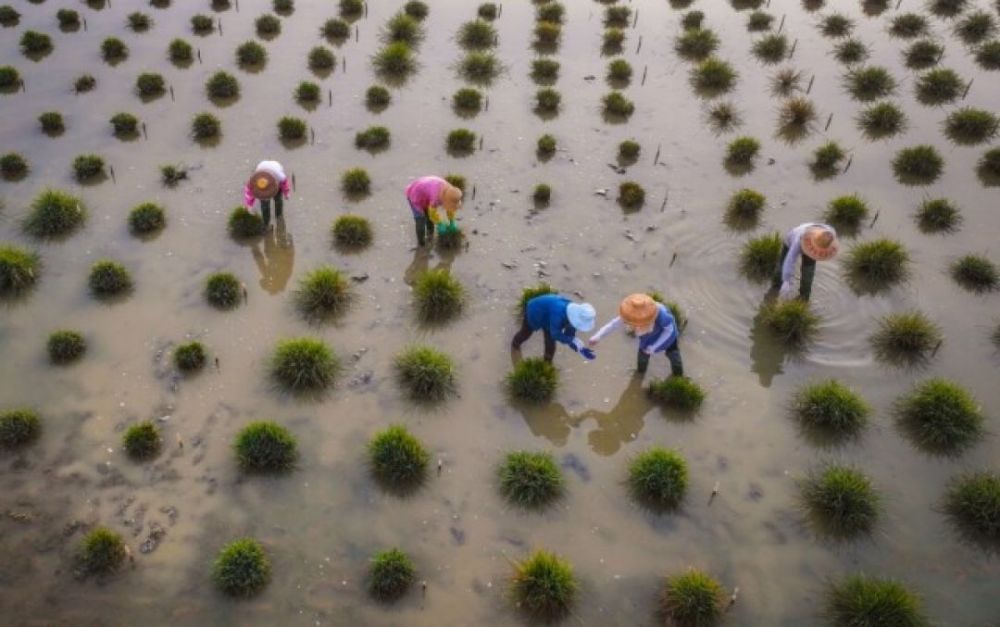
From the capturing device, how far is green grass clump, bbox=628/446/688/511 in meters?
9.59

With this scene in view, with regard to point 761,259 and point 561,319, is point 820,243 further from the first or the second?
point 561,319

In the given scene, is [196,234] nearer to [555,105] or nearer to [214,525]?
[214,525]

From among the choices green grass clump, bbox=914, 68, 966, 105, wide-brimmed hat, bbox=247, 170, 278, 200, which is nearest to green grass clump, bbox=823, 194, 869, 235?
green grass clump, bbox=914, 68, 966, 105

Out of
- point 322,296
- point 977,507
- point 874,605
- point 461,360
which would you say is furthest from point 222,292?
point 977,507

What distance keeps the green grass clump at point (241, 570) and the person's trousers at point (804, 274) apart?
26.8ft

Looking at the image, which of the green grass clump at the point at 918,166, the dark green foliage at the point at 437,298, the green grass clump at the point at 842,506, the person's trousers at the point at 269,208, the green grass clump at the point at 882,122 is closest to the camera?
the green grass clump at the point at 842,506

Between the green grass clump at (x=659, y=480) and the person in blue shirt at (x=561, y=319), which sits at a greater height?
the person in blue shirt at (x=561, y=319)

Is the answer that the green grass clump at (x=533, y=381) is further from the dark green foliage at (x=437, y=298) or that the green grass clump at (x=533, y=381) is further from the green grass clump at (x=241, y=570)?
the green grass clump at (x=241, y=570)

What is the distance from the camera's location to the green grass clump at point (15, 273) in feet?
38.9

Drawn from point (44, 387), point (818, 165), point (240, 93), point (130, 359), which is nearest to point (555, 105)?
point (818, 165)

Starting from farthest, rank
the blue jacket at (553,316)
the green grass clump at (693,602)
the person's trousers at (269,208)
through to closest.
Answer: the person's trousers at (269,208)
the blue jacket at (553,316)
the green grass clump at (693,602)

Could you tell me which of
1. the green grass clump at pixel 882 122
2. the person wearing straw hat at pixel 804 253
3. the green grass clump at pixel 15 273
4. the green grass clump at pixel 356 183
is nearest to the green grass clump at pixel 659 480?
the person wearing straw hat at pixel 804 253

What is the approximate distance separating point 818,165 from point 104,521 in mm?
12896

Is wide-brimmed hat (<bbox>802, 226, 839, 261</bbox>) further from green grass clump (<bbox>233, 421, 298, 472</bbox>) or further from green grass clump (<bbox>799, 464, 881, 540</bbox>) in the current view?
green grass clump (<bbox>233, 421, 298, 472</bbox>)
